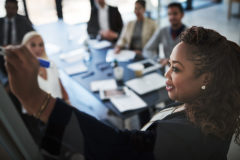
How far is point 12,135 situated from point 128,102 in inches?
41.8

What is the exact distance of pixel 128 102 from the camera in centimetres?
154

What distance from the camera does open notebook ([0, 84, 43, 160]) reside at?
51 cm

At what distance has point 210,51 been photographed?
0.35m

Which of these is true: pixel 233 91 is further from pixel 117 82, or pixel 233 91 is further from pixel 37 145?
pixel 117 82

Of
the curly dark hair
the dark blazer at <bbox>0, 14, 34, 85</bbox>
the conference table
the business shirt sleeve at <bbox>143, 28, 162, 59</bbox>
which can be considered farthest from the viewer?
the business shirt sleeve at <bbox>143, 28, 162, 59</bbox>

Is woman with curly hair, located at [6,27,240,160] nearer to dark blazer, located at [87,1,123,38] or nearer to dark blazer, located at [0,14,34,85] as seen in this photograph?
dark blazer, located at [0,14,34,85]

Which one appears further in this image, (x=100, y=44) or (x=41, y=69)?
(x=100, y=44)

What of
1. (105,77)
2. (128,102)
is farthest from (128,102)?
(105,77)

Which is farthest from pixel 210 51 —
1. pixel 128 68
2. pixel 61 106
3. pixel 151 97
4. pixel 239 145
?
pixel 128 68

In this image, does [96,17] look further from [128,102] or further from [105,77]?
[128,102]

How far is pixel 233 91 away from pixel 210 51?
9 cm

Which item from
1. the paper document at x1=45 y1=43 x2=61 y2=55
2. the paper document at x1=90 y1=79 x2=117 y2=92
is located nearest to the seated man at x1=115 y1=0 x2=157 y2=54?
the paper document at x1=90 y1=79 x2=117 y2=92

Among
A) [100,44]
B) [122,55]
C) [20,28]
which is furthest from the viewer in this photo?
[100,44]

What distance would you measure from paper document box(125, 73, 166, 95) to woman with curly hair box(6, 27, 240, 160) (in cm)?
108
